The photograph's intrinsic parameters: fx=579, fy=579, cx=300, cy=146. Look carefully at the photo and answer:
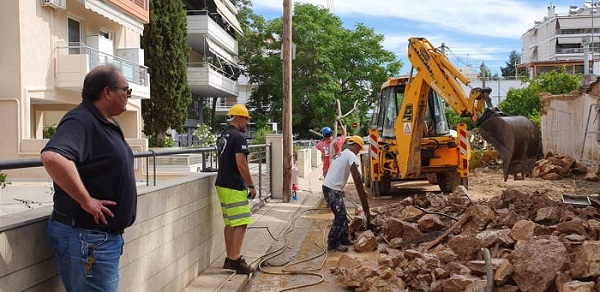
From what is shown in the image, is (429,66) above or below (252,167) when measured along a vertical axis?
above

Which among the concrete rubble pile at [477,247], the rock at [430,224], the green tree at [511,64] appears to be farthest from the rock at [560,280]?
the green tree at [511,64]

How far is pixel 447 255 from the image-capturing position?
6.89 metres

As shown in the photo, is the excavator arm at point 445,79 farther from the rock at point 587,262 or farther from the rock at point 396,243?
the rock at point 587,262

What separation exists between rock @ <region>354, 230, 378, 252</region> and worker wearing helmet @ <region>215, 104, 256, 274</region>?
7.71ft

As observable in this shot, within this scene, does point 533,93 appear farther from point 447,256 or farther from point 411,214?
point 447,256

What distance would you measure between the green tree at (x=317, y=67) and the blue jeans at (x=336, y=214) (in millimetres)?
32714

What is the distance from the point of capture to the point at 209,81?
34.8 meters

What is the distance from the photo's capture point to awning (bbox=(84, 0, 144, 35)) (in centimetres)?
1958

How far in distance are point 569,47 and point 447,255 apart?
97808mm

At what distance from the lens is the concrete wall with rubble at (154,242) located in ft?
9.65

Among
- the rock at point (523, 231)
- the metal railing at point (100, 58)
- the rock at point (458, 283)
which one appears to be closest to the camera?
the rock at point (458, 283)

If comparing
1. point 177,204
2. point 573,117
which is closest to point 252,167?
point 177,204

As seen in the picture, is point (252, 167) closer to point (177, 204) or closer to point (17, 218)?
point (177, 204)

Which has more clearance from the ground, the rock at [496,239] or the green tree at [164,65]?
the green tree at [164,65]
